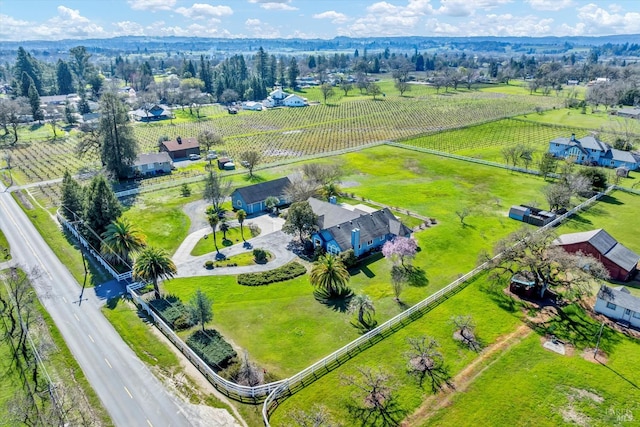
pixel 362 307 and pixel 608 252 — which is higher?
pixel 608 252

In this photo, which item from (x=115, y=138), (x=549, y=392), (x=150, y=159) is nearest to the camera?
(x=549, y=392)

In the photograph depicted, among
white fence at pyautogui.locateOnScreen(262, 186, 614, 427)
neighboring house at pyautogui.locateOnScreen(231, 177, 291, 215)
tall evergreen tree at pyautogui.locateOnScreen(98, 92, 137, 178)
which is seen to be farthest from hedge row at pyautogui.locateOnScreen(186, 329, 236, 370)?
tall evergreen tree at pyautogui.locateOnScreen(98, 92, 137, 178)

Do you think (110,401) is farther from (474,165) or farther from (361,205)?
(474,165)

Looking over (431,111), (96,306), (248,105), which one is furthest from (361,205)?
(248,105)

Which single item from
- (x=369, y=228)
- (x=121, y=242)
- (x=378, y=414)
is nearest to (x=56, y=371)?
(x=121, y=242)

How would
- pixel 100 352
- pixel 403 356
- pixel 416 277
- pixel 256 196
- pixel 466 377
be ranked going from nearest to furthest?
pixel 466 377 → pixel 403 356 → pixel 100 352 → pixel 416 277 → pixel 256 196

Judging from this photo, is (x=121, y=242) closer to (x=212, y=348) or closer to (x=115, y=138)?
(x=212, y=348)
